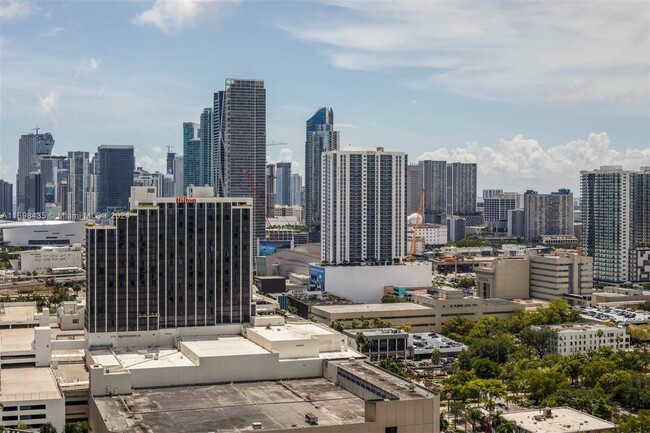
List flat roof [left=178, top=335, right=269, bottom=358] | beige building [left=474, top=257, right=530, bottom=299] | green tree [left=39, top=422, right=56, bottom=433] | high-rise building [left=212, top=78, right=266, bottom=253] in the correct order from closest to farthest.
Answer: green tree [left=39, top=422, right=56, bottom=433] < flat roof [left=178, top=335, right=269, bottom=358] < beige building [left=474, top=257, right=530, bottom=299] < high-rise building [left=212, top=78, right=266, bottom=253]

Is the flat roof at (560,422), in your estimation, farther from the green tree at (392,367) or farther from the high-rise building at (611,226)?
the high-rise building at (611,226)

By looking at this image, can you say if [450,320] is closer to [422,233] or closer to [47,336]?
[47,336]

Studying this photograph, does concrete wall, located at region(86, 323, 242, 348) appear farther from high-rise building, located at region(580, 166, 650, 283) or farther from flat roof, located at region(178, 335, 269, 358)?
high-rise building, located at region(580, 166, 650, 283)

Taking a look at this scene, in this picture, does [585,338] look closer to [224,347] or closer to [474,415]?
[474,415]

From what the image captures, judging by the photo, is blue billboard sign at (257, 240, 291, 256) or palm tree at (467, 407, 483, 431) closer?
palm tree at (467, 407, 483, 431)

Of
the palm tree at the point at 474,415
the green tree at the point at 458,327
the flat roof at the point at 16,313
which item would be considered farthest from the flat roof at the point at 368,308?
the palm tree at the point at 474,415

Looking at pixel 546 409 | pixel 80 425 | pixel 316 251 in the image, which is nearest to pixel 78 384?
pixel 80 425

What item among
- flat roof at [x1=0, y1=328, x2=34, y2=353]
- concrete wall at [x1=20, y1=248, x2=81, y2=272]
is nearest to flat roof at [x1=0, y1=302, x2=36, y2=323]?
flat roof at [x1=0, y1=328, x2=34, y2=353]
